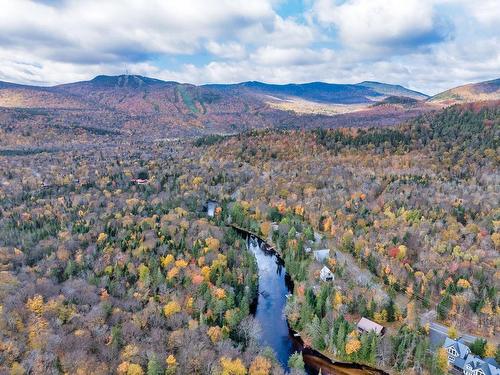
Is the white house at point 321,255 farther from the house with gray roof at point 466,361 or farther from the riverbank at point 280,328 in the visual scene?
the house with gray roof at point 466,361

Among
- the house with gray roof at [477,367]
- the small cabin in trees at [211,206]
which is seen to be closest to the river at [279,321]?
the house with gray roof at [477,367]

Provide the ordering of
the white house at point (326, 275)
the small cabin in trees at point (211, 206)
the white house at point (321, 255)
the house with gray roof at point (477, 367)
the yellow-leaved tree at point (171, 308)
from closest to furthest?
the house with gray roof at point (477, 367) < the yellow-leaved tree at point (171, 308) < the white house at point (326, 275) < the white house at point (321, 255) < the small cabin in trees at point (211, 206)

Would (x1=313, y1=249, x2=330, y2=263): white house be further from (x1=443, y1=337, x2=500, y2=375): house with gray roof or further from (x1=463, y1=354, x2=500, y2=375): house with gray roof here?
(x1=463, y1=354, x2=500, y2=375): house with gray roof

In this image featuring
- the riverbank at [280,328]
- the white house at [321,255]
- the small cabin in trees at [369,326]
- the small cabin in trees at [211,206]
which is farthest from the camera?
the small cabin in trees at [211,206]

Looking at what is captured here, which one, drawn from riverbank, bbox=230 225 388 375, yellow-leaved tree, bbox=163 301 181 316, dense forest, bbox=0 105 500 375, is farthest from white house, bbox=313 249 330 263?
yellow-leaved tree, bbox=163 301 181 316

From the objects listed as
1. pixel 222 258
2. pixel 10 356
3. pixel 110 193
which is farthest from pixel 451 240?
pixel 110 193

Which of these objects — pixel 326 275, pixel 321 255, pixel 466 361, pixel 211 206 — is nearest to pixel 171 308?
pixel 326 275
